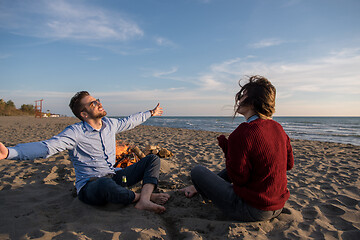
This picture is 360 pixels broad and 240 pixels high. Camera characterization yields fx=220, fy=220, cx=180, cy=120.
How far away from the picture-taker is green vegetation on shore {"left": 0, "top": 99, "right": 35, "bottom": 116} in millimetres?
36750

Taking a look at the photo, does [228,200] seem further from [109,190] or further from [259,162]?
[109,190]

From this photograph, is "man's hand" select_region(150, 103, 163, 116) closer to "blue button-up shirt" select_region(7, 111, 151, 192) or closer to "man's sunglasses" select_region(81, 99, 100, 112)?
"blue button-up shirt" select_region(7, 111, 151, 192)

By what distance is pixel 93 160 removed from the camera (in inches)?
110

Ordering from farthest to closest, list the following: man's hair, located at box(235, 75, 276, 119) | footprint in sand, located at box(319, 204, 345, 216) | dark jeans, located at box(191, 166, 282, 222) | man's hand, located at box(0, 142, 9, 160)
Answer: footprint in sand, located at box(319, 204, 345, 216), dark jeans, located at box(191, 166, 282, 222), man's hair, located at box(235, 75, 276, 119), man's hand, located at box(0, 142, 9, 160)

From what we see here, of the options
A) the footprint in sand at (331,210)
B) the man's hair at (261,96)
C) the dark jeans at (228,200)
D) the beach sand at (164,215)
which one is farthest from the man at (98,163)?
the footprint in sand at (331,210)

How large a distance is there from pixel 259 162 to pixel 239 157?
0.19m

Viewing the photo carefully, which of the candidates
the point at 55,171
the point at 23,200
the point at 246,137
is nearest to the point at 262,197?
the point at 246,137

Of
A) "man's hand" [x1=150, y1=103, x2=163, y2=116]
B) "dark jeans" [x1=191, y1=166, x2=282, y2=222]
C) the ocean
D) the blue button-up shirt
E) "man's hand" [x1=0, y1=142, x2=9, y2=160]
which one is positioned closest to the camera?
"man's hand" [x1=0, y1=142, x2=9, y2=160]

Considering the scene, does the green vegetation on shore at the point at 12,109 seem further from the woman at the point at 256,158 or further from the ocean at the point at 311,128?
the woman at the point at 256,158

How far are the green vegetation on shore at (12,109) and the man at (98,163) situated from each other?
43628mm

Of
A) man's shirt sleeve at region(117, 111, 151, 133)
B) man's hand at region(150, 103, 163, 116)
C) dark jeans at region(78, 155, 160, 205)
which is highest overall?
man's hand at region(150, 103, 163, 116)

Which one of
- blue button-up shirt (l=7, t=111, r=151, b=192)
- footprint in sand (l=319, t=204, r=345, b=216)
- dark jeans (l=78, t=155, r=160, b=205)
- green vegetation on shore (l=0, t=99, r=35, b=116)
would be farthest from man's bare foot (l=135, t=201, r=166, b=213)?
green vegetation on shore (l=0, t=99, r=35, b=116)

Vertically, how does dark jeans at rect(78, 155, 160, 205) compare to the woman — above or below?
below

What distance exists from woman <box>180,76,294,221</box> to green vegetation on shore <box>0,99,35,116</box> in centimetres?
4528
